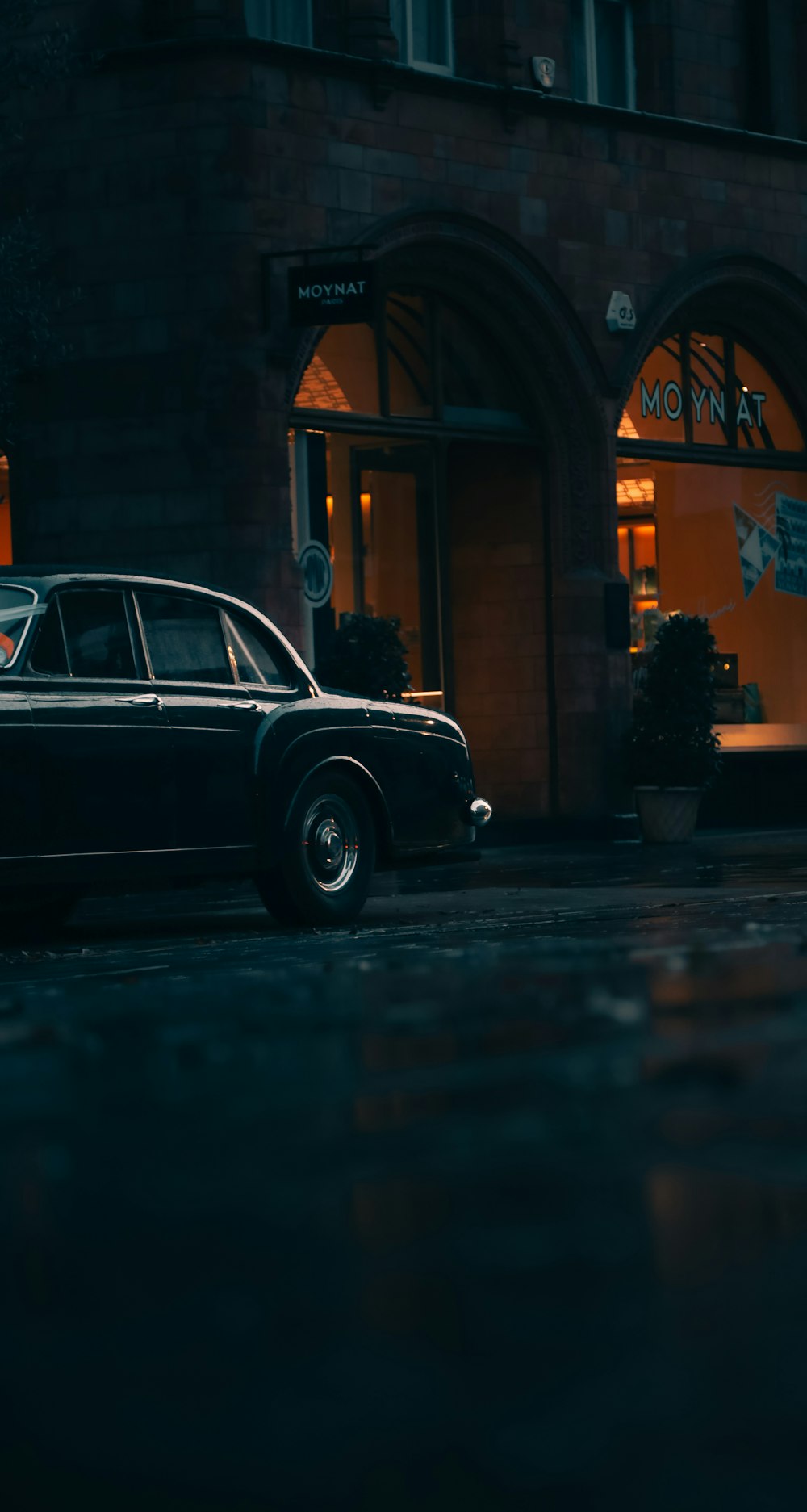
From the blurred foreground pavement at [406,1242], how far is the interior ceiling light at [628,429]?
15.5m

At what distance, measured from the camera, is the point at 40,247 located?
19953mm

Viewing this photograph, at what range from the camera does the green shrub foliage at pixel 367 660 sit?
2000 centimetres

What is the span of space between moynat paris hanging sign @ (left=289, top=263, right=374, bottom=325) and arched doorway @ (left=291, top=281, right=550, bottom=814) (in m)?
1.10

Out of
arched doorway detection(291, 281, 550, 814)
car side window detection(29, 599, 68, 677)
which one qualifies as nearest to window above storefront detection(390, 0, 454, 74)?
arched doorway detection(291, 281, 550, 814)

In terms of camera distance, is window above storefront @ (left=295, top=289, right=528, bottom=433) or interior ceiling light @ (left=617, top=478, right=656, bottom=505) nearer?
window above storefront @ (left=295, top=289, right=528, bottom=433)

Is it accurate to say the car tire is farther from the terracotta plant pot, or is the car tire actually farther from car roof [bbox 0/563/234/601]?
the terracotta plant pot

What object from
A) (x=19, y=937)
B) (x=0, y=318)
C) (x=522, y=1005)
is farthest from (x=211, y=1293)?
(x=0, y=318)

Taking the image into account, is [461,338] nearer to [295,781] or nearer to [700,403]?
[700,403]

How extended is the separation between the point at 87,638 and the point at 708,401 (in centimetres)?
1498

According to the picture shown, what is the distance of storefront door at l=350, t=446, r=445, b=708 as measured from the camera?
72.7 feet

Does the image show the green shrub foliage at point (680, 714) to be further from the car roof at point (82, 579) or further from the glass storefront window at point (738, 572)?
the car roof at point (82, 579)

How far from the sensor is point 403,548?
22797 mm

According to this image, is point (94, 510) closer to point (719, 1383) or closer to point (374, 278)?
point (374, 278)

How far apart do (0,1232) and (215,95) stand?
1670 centimetres
